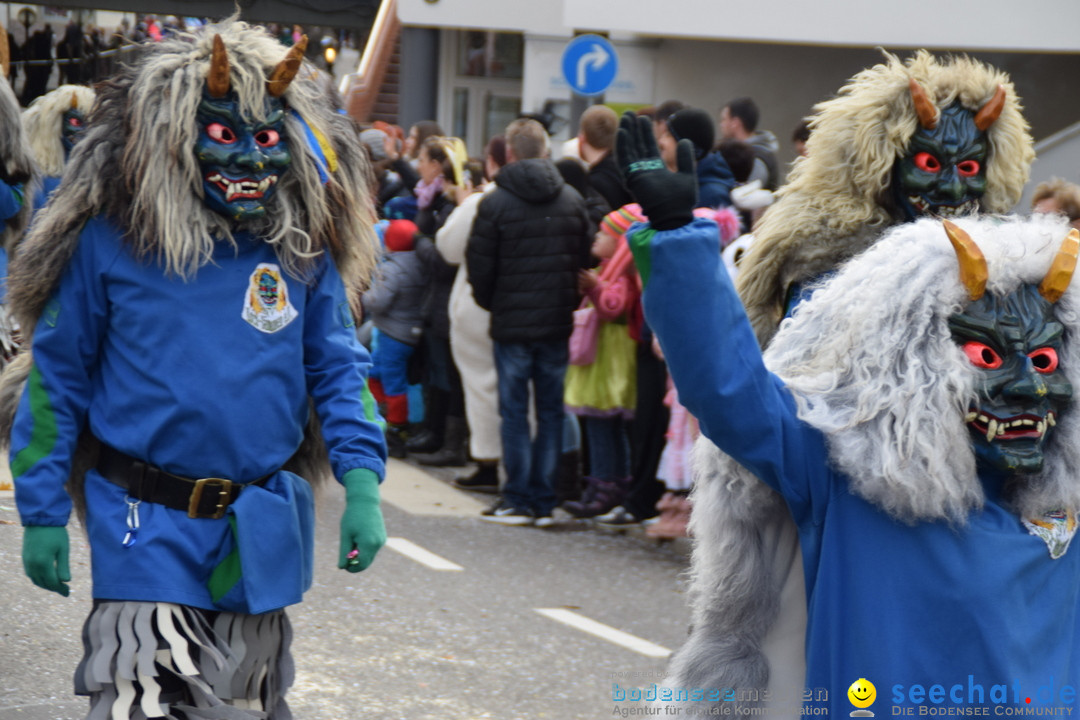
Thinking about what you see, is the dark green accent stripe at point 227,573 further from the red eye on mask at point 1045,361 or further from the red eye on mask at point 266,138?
the red eye on mask at point 1045,361

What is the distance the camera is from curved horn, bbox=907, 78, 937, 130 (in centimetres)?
378

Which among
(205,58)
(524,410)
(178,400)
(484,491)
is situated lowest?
(484,491)

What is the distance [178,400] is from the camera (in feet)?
9.86

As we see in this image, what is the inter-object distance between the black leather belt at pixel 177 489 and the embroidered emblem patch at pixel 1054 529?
1668 mm

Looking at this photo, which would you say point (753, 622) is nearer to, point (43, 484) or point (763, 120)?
point (43, 484)

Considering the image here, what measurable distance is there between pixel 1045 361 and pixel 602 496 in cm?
530

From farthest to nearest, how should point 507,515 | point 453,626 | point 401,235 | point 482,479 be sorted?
point 401,235
point 482,479
point 507,515
point 453,626

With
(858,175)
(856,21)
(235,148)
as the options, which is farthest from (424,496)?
(856,21)

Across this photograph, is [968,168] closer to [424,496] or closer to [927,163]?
[927,163]

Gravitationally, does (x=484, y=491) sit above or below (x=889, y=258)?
below

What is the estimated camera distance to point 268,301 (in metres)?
3.15

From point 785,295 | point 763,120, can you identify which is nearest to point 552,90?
point 763,120

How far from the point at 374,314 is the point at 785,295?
527 cm

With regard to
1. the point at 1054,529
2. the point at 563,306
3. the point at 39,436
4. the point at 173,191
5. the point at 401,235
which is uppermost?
the point at 173,191
